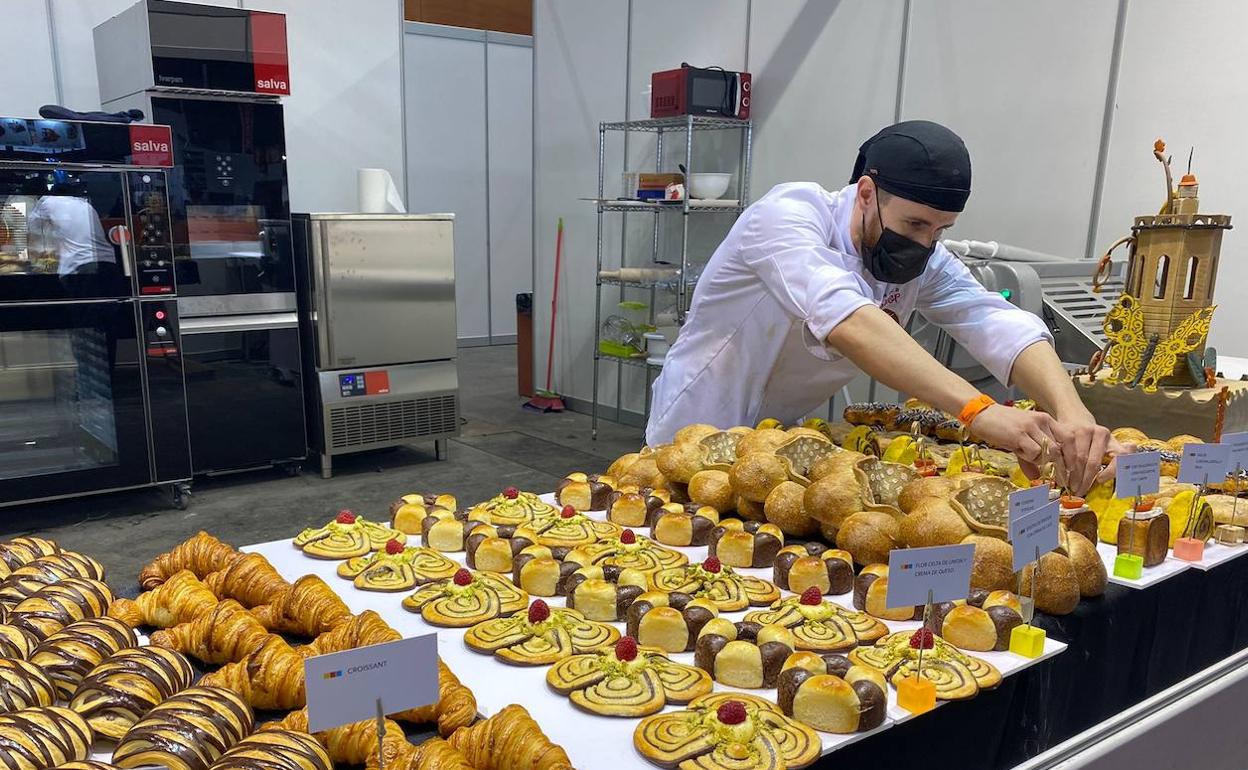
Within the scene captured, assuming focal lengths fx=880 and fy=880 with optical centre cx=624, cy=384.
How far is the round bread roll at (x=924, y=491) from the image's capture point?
5.06 ft

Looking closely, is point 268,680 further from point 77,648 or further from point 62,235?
point 62,235

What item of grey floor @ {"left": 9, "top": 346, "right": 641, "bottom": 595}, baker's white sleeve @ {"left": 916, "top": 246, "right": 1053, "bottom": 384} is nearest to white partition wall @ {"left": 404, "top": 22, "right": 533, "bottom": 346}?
grey floor @ {"left": 9, "top": 346, "right": 641, "bottom": 595}

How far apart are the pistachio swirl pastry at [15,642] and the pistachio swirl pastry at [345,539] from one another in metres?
0.44

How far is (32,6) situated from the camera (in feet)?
16.4

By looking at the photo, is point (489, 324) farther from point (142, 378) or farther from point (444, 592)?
point (444, 592)

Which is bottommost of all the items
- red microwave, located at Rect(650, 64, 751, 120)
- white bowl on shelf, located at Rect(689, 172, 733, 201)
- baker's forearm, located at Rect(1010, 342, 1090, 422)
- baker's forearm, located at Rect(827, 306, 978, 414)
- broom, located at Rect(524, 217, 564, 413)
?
broom, located at Rect(524, 217, 564, 413)

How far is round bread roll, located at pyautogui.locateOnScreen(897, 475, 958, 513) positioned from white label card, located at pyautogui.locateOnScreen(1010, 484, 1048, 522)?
7.5 inches

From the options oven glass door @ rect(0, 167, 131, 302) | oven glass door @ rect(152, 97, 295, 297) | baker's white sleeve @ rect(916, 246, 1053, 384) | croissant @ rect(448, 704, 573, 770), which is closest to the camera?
croissant @ rect(448, 704, 573, 770)

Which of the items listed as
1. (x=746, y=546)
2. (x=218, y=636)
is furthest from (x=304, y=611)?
(x=746, y=546)

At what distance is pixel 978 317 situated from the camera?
2.34m

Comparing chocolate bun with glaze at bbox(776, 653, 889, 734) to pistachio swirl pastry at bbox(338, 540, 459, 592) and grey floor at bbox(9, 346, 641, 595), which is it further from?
grey floor at bbox(9, 346, 641, 595)

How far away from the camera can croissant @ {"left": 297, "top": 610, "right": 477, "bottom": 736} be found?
3.51 ft

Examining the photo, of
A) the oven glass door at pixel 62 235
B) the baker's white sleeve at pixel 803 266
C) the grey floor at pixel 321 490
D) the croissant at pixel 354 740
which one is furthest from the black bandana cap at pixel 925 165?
the oven glass door at pixel 62 235

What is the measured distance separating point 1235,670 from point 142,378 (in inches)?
182
